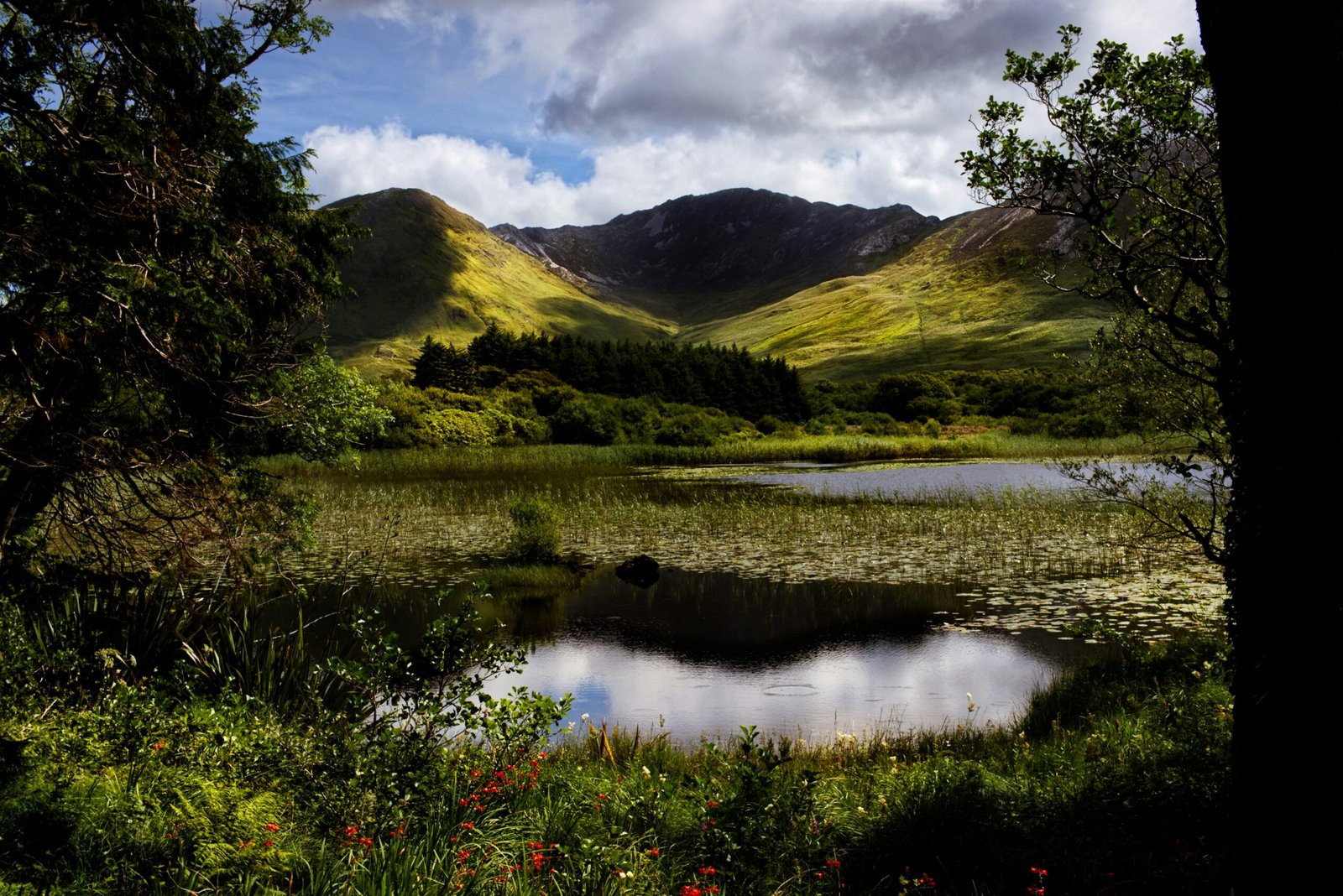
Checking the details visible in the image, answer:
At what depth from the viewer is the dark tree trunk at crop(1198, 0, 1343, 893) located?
3.18 meters

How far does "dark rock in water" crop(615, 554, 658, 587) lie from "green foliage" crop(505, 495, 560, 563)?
1848mm

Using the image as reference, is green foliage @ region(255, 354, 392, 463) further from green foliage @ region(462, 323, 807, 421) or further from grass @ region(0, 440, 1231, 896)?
green foliage @ region(462, 323, 807, 421)

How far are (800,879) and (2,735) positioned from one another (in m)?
5.07

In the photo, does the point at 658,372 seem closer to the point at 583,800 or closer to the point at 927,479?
the point at 927,479

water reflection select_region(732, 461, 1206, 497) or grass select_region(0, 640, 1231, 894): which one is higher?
grass select_region(0, 640, 1231, 894)

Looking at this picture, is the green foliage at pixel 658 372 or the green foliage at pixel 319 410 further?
the green foliage at pixel 658 372

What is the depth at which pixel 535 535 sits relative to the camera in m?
19.8

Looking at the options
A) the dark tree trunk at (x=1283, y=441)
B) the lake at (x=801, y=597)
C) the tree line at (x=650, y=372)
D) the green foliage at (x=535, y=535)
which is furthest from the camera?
the tree line at (x=650, y=372)

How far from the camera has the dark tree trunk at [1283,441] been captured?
3.18 meters

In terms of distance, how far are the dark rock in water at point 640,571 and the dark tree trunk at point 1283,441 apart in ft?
51.3

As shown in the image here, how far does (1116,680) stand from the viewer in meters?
9.75

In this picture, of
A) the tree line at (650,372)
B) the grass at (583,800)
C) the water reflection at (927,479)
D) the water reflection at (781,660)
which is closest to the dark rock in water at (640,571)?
the water reflection at (781,660)

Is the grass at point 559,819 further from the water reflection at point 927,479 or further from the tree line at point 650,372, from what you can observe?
the tree line at point 650,372

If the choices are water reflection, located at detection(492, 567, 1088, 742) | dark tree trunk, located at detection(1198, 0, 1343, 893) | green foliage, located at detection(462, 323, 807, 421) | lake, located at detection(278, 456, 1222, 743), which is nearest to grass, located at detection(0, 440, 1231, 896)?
dark tree trunk, located at detection(1198, 0, 1343, 893)
